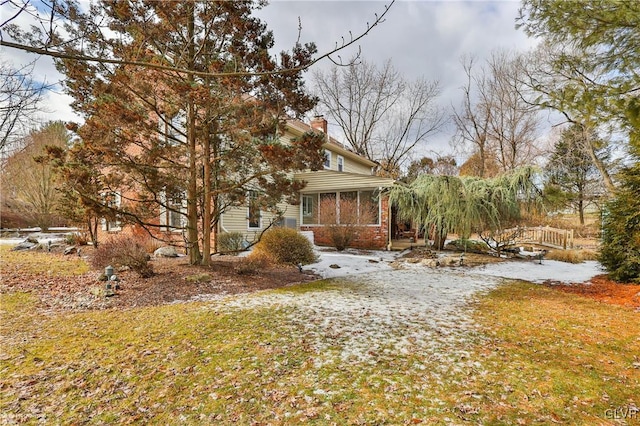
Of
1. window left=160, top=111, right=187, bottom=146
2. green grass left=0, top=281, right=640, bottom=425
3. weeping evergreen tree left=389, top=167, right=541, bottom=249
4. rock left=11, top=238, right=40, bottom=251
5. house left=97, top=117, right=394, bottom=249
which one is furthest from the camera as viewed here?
house left=97, top=117, right=394, bottom=249

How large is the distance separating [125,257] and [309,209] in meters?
11.1

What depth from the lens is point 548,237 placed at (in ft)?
53.0

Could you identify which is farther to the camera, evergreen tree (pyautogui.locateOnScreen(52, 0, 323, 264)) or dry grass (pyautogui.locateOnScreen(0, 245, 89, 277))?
dry grass (pyautogui.locateOnScreen(0, 245, 89, 277))

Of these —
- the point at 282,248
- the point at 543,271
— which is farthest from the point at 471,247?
the point at 282,248

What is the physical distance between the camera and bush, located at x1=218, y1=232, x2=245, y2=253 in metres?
11.7

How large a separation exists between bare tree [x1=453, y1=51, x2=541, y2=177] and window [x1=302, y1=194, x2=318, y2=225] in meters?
14.3

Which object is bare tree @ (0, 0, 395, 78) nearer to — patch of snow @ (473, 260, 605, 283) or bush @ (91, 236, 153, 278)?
bush @ (91, 236, 153, 278)

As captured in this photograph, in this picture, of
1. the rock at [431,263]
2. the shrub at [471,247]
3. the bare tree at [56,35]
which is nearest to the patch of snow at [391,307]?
the rock at [431,263]

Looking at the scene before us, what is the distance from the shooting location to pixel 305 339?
158 inches

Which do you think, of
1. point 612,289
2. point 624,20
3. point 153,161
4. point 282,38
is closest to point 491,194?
point 612,289

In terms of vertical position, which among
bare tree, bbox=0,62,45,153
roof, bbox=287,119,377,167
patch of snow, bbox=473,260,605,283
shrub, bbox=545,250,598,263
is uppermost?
roof, bbox=287,119,377,167

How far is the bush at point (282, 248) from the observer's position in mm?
9688

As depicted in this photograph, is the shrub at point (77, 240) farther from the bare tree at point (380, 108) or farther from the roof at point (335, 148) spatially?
the bare tree at point (380, 108)

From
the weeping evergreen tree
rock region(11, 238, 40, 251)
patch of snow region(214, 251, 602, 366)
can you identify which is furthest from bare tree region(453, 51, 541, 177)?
rock region(11, 238, 40, 251)
